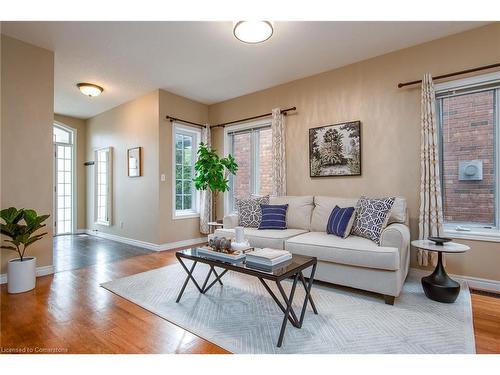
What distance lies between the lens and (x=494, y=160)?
2.72m

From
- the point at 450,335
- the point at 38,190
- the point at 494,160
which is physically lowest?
the point at 450,335

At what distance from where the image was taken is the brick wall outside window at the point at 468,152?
276 cm

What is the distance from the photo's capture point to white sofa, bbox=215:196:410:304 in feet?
7.58

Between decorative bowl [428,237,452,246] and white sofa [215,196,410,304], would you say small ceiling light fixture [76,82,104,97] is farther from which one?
decorative bowl [428,237,452,246]

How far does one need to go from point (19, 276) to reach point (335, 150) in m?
3.95

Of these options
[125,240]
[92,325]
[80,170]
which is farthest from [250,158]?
[80,170]

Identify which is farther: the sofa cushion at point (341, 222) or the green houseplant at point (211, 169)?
the green houseplant at point (211, 169)

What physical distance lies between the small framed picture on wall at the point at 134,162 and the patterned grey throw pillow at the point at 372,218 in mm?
3747

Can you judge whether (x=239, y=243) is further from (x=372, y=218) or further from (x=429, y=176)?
(x=429, y=176)

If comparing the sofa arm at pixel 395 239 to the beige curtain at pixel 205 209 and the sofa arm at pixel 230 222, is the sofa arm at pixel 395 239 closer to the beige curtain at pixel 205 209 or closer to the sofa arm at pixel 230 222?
the sofa arm at pixel 230 222

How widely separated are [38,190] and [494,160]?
16.6ft

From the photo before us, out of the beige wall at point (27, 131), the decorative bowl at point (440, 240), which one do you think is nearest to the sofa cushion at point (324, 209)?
the decorative bowl at point (440, 240)

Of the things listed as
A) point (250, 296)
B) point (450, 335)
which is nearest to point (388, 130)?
point (450, 335)
